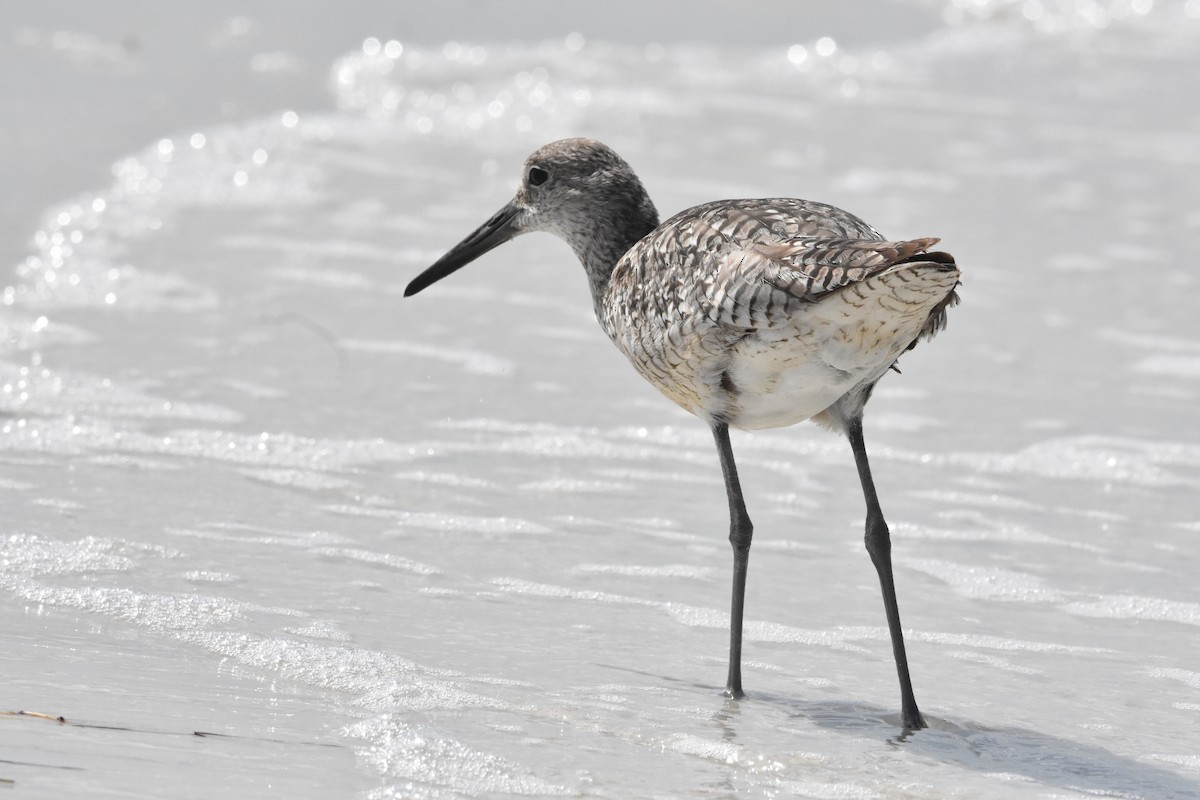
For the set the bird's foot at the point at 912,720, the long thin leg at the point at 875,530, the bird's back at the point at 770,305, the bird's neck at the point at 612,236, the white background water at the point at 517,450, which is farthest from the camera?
the bird's neck at the point at 612,236

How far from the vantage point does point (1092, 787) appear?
383 centimetres

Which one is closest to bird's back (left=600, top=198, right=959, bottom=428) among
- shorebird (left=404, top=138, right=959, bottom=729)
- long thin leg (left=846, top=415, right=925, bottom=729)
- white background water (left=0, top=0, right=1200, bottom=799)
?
shorebird (left=404, top=138, right=959, bottom=729)

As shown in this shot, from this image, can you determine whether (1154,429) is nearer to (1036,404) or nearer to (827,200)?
(1036,404)

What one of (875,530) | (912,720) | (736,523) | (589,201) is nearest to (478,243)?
(589,201)

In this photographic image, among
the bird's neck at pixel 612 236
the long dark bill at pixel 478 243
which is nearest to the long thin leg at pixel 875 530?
the bird's neck at pixel 612 236

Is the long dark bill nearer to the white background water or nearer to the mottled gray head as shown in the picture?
the mottled gray head

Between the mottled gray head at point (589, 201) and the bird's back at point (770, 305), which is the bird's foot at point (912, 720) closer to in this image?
the bird's back at point (770, 305)

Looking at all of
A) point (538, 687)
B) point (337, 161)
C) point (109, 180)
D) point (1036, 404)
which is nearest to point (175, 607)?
point (538, 687)

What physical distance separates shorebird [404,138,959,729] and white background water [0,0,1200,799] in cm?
49

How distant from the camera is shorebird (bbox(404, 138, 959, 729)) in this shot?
3855 mm

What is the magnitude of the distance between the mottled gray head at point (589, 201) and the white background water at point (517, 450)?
86 centimetres

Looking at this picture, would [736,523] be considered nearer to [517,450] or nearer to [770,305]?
[770,305]

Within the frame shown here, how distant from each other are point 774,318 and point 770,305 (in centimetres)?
4

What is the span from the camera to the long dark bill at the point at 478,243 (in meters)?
5.83
